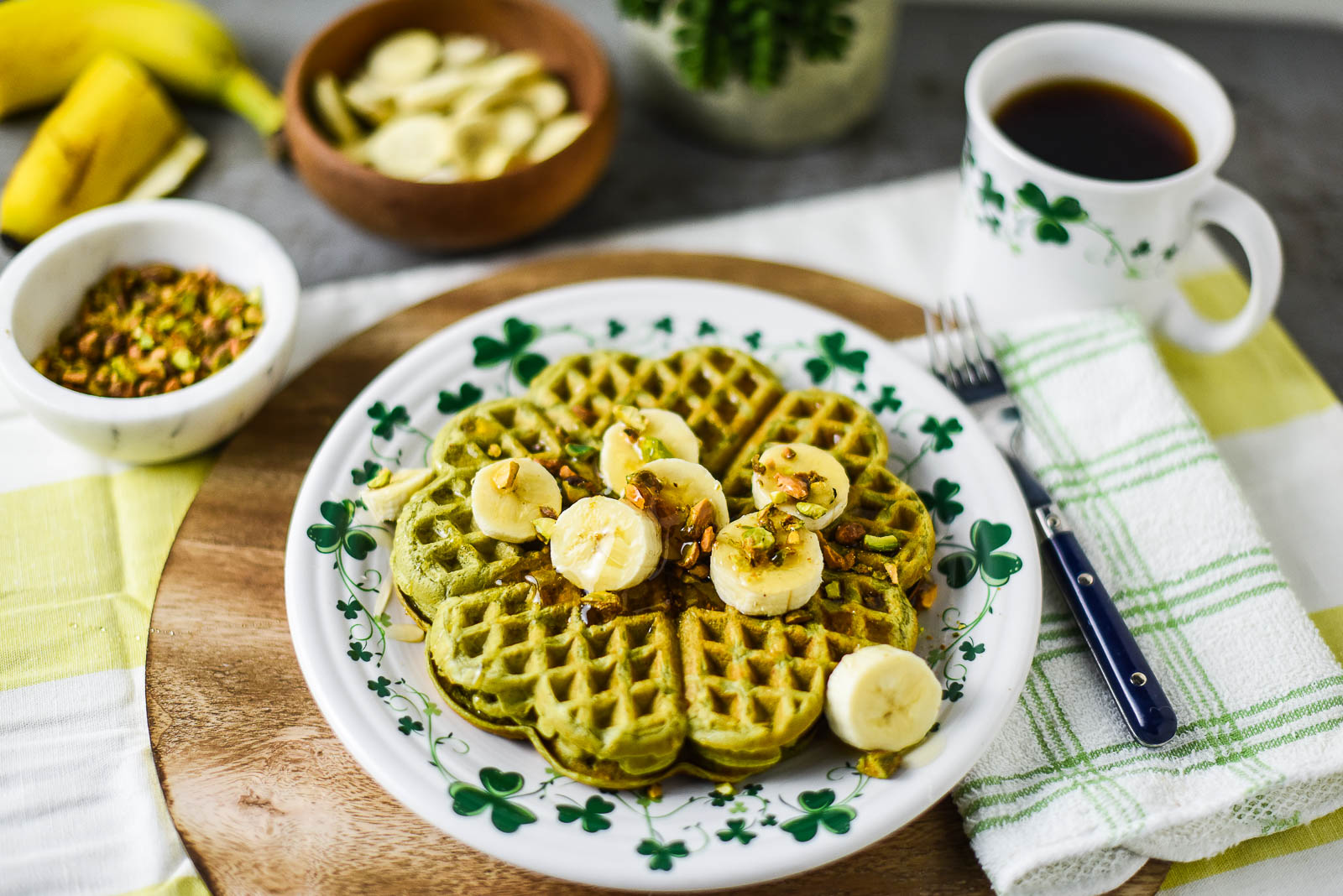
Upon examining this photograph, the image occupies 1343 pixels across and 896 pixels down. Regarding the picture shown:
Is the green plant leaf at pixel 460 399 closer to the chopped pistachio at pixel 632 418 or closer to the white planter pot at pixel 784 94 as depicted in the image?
the chopped pistachio at pixel 632 418

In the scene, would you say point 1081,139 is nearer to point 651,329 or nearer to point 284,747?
point 651,329

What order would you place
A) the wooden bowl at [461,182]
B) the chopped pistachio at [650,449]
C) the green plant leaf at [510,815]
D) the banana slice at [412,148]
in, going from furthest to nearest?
the banana slice at [412,148]
the wooden bowl at [461,182]
the chopped pistachio at [650,449]
the green plant leaf at [510,815]

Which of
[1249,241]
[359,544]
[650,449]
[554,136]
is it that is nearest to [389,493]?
[359,544]

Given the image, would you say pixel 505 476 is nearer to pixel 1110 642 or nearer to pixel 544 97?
pixel 1110 642

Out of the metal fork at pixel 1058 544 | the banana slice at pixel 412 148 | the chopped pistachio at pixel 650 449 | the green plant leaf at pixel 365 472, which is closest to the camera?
the metal fork at pixel 1058 544

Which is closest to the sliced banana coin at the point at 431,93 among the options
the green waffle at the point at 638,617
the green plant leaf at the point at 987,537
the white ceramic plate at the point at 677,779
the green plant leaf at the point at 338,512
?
the white ceramic plate at the point at 677,779

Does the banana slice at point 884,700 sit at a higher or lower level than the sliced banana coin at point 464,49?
lower
